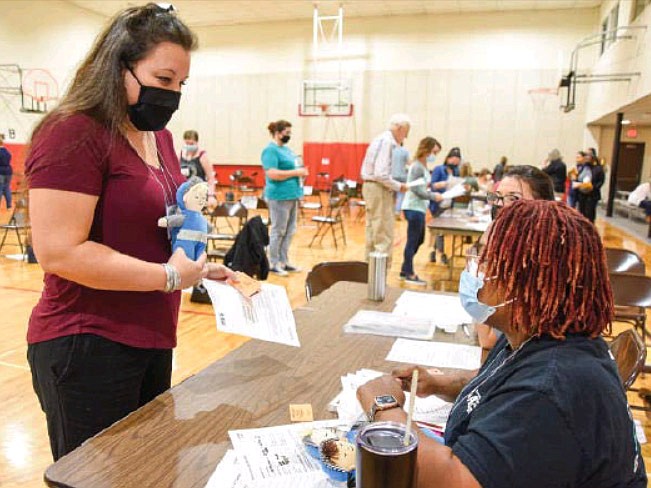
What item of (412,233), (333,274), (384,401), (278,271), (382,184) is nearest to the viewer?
(384,401)

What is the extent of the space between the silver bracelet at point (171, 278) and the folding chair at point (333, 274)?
1592 mm

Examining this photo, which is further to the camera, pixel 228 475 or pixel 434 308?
pixel 434 308

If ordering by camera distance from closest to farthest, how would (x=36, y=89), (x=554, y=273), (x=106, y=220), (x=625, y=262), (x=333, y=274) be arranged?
(x=554, y=273) → (x=106, y=220) → (x=333, y=274) → (x=625, y=262) → (x=36, y=89)

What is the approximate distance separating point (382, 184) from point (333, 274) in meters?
2.64

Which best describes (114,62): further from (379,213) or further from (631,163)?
(631,163)

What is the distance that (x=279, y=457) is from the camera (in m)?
1.14

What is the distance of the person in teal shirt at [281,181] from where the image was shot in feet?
19.1

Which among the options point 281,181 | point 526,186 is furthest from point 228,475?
point 281,181

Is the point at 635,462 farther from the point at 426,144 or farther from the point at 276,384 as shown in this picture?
the point at 426,144

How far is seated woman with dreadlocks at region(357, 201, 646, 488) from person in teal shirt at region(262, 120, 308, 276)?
4893 mm

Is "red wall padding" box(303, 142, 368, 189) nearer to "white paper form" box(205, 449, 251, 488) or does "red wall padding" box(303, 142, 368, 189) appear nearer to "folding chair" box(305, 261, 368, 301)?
"folding chair" box(305, 261, 368, 301)

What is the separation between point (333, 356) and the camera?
5.77 ft

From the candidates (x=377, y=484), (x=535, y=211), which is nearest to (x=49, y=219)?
(x=377, y=484)

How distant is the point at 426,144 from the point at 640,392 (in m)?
3.62
